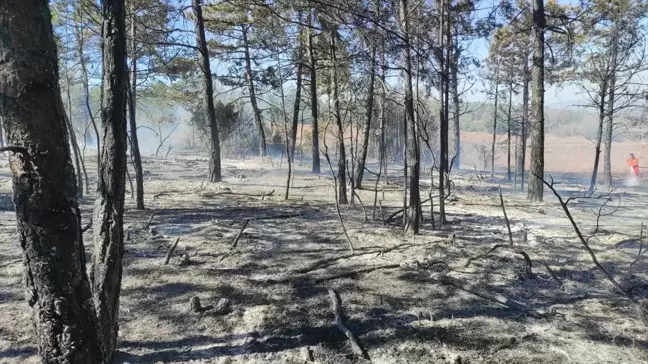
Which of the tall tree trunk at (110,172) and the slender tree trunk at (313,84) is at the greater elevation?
the slender tree trunk at (313,84)

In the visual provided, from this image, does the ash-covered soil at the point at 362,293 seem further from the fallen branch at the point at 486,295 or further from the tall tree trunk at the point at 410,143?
the tall tree trunk at the point at 410,143

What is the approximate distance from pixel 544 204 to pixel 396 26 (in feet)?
22.6

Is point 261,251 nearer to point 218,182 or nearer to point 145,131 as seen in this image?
point 218,182

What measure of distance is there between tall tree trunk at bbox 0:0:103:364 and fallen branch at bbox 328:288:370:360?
1.97 metres

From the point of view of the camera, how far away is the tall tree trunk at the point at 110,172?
2.85 meters

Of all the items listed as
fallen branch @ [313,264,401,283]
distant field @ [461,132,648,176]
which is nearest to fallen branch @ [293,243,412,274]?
fallen branch @ [313,264,401,283]

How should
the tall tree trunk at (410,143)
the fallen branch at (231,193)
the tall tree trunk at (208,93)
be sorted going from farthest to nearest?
the tall tree trunk at (208,93) → the fallen branch at (231,193) → the tall tree trunk at (410,143)

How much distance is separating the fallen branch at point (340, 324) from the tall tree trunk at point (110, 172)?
Answer: 6.00 feet

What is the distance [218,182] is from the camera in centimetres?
1376

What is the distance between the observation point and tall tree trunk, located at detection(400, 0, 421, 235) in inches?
250

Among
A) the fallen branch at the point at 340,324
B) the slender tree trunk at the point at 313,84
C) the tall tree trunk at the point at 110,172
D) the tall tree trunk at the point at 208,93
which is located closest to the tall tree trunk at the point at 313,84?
the slender tree trunk at the point at 313,84

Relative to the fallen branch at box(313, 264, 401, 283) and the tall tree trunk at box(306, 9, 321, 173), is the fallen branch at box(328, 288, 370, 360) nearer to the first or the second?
the fallen branch at box(313, 264, 401, 283)

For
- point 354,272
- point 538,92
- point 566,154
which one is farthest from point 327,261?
point 566,154

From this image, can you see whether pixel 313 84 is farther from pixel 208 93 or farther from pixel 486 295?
pixel 486 295
